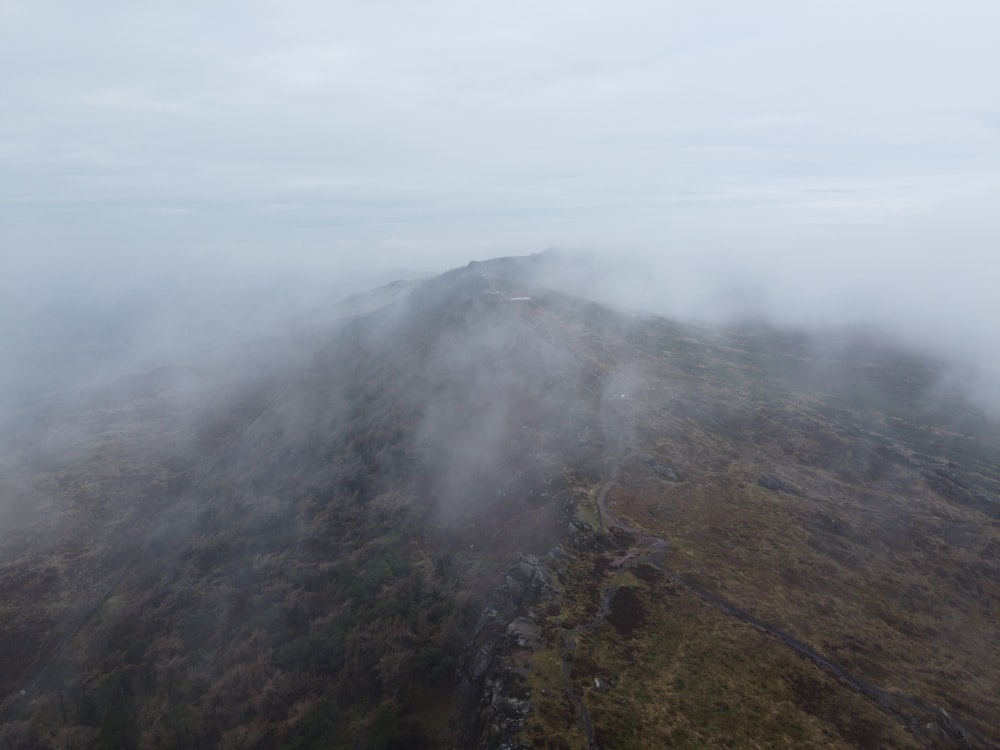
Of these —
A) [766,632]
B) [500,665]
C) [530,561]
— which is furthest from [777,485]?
[500,665]

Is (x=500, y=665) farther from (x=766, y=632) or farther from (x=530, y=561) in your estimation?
(x=766, y=632)

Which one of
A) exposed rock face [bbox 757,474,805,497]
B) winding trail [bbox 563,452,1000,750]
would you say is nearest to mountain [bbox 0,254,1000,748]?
winding trail [bbox 563,452,1000,750]

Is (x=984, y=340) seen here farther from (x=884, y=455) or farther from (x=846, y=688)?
(x=846, y=688)

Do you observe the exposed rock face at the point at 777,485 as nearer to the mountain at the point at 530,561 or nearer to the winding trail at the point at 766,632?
the mountain at the point at 530,561

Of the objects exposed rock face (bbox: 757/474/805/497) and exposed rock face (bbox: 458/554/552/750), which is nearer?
exposed rock face (bbox: 458/554/552/750)

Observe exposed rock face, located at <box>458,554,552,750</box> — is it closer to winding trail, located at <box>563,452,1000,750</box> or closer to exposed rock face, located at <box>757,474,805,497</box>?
winding trail, located at <box>563,452,1000,750</box>

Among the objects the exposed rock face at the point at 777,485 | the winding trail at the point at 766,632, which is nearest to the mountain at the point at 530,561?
the winding trail at the point at 766,632
